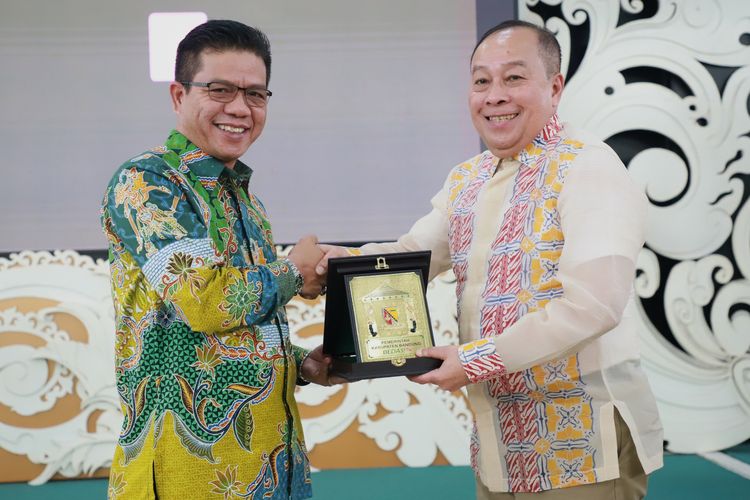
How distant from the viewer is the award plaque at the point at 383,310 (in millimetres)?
1990

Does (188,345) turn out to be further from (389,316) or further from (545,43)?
(545,43)

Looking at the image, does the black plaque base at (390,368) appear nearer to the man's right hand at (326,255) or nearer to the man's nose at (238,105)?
the man's right hand at (326,255)

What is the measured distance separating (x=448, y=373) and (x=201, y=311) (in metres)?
0.57

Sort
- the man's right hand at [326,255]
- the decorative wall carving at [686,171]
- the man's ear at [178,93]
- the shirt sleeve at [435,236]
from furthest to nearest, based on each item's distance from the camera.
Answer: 1. the decorative wall carving at [686,171]
2. the shirt sleeve at [435,236]
3. the man's right hand at [326,255]
4. the man's ear at [178,93]

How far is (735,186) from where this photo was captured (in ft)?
14.9

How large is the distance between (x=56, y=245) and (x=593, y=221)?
3.39 meters

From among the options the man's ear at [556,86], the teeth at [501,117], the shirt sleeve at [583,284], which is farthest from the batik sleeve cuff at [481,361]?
the man's ear at [556,86]

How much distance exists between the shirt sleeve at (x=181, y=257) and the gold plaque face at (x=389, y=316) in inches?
8.0

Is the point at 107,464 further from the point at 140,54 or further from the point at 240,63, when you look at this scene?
the point at 240,63

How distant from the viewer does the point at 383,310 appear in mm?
2018

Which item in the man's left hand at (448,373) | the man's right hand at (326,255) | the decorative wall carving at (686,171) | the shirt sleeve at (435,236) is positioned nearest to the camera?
the man's left hand at (448,373)

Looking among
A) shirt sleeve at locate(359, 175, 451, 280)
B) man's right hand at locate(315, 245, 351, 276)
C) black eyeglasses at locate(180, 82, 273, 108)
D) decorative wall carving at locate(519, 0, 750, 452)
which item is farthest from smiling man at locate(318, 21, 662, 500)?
decorative wall carving at locate(519, 0, 750, 452)

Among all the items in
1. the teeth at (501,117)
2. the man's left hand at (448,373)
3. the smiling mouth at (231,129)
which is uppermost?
the teeth at (501,117)

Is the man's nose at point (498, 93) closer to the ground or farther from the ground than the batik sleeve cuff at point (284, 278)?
farther from the ground
